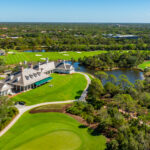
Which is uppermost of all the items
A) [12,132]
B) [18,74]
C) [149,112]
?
[18,74]

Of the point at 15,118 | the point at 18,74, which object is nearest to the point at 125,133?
the point at 15,118

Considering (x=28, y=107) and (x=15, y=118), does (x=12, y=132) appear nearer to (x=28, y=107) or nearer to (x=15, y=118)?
(x=15, y=118)

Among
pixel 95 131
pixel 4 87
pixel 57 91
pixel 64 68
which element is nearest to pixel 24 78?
pixel 4 87

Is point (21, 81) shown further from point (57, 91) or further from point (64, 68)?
point (64, 68)

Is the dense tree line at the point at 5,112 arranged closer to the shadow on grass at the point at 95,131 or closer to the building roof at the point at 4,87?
the building roof at the point at 4,87

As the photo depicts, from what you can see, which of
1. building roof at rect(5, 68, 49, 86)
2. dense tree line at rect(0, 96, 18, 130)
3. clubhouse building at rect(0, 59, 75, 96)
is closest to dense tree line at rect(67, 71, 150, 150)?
dense tree line at rect(0, 96, 18, 130)

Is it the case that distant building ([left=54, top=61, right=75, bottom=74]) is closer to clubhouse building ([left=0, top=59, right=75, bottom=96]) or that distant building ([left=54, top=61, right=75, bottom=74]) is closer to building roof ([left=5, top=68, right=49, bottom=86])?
clubhouse building ([left=0, top=59, right=75, bottom=96])
